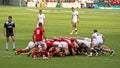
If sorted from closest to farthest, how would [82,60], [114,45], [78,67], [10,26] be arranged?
[78,67]
[82,60]
[10,26]
[114,45]

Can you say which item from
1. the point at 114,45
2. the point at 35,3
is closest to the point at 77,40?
the point at 114,45

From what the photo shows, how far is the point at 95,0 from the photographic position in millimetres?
123250

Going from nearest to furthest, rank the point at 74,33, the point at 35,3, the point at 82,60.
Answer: the point at 82,60
the point at 74,33
the point at 35,3

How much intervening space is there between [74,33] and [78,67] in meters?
20.0

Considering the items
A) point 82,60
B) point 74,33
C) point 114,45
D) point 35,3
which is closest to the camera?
point 82,60

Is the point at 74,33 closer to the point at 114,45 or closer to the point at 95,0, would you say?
the point at 114,45

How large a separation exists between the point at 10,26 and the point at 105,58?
5714 millimetres

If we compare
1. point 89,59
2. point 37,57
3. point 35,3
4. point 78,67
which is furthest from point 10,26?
point 35,3

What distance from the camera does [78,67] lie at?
2048 centimetres

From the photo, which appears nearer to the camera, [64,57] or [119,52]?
[64,57]

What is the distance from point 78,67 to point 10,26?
705 centimetres

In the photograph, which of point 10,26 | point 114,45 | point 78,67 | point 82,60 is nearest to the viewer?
point 78,67

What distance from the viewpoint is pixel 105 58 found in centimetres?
2381

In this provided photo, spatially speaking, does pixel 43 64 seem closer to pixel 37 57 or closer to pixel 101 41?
pixel 37 57
